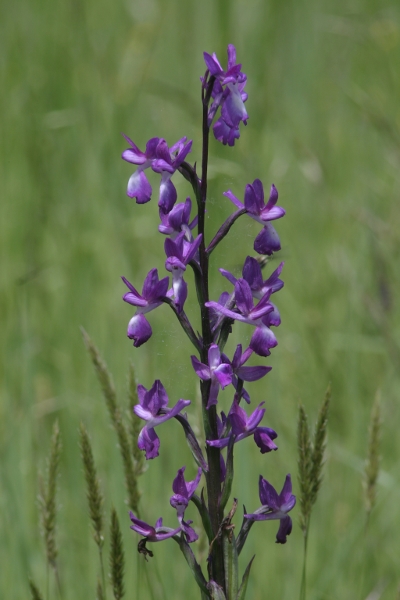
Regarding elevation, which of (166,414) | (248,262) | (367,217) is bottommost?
(367,217)

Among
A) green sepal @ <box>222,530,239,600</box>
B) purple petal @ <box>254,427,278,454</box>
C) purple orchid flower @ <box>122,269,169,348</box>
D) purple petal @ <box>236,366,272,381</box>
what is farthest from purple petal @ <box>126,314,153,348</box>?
green sepal @ <box>222,530,239,600</box>

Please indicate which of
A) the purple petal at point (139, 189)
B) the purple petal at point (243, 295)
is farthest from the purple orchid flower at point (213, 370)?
the purple petal at point (139, 189)

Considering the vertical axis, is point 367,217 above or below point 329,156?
above

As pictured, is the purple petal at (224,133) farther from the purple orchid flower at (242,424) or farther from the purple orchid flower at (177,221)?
the purple orchid flower at (242,424)

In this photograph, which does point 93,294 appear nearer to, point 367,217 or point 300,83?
point 367,217

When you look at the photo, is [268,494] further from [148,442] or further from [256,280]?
[256,280]

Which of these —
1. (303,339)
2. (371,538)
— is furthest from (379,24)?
(371,538)
